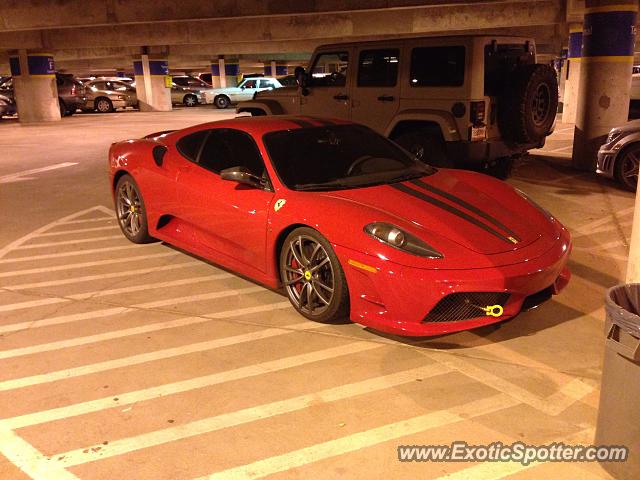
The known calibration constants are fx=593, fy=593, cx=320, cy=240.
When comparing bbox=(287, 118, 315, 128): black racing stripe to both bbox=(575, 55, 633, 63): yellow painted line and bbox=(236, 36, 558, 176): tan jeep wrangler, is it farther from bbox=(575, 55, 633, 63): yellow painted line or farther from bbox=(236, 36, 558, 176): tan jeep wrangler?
A: bbox=(575, 55, 633, 63): yellow painted line

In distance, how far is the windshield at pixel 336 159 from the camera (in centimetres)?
438

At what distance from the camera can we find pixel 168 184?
525 centimetres

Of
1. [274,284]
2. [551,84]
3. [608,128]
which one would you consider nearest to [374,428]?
[274,284]

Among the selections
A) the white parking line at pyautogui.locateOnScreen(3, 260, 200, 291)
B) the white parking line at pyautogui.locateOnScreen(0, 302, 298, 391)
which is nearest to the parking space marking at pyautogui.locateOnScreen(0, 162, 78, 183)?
the white parking line at pyautogui.locateOnScreen(3, 260, 200, 291)

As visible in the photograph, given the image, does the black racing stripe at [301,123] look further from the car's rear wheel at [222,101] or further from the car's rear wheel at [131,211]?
the car's rear wheel at [222,101]

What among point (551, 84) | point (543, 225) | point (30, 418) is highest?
point (551, 84)

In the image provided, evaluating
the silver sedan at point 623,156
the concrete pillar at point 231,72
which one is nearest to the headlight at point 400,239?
the silver sedan at point 623,156

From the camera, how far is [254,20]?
21469 mm

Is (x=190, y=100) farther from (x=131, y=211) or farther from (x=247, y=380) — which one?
(x=247, y=380)

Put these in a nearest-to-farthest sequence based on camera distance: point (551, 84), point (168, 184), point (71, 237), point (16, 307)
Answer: point (16, 307) → point (168, 184) → point (71, 237) → point (551, 84)

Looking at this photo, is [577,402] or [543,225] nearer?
[577,402]

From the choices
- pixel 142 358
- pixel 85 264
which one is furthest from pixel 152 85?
pixel 142 358

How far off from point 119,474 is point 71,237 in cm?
442

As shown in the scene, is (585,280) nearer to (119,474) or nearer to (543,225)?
(543,225)
